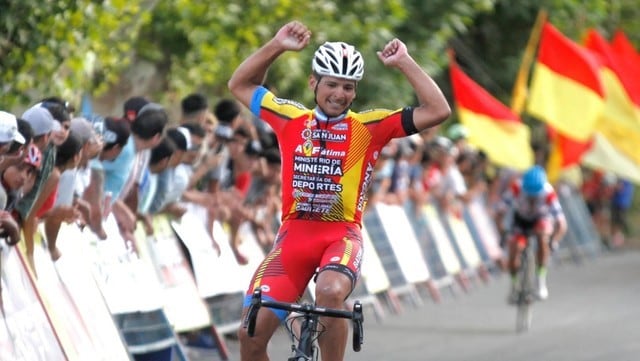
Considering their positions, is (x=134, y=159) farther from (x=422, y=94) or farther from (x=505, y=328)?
(x=505, y=328)

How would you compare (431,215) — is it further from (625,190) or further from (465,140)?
(625,190)

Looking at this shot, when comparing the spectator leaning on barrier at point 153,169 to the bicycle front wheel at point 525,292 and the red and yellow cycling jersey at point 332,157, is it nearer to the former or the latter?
the red and yellow cycling jersey at point 332,157

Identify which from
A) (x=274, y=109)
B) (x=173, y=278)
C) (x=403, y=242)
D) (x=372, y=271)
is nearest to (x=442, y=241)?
(x=403, y=242)

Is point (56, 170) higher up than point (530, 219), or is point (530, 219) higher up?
point (56, 170)

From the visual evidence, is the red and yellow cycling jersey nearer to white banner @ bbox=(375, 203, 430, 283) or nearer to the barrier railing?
the barrier railing

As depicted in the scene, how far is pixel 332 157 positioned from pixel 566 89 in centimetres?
1506

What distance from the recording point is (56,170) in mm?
10289

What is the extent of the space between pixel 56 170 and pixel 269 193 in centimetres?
560

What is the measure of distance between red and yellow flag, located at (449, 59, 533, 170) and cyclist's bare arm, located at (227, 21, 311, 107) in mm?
14508

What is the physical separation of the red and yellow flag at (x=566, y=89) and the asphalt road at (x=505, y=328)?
88.4 inches

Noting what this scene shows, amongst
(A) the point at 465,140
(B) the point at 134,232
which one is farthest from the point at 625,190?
(B) the point at 134,232

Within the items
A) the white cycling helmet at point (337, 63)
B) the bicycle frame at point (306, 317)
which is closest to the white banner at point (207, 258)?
the white cycling helmet at point (337, 63)

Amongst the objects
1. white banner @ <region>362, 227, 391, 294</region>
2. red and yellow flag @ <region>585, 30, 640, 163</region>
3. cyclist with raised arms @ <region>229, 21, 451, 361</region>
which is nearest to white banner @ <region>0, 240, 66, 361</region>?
cyclist with raised arms @ <region>229, 21, 451, 361</region>

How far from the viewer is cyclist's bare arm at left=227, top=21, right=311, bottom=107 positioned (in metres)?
Result: 9.00
